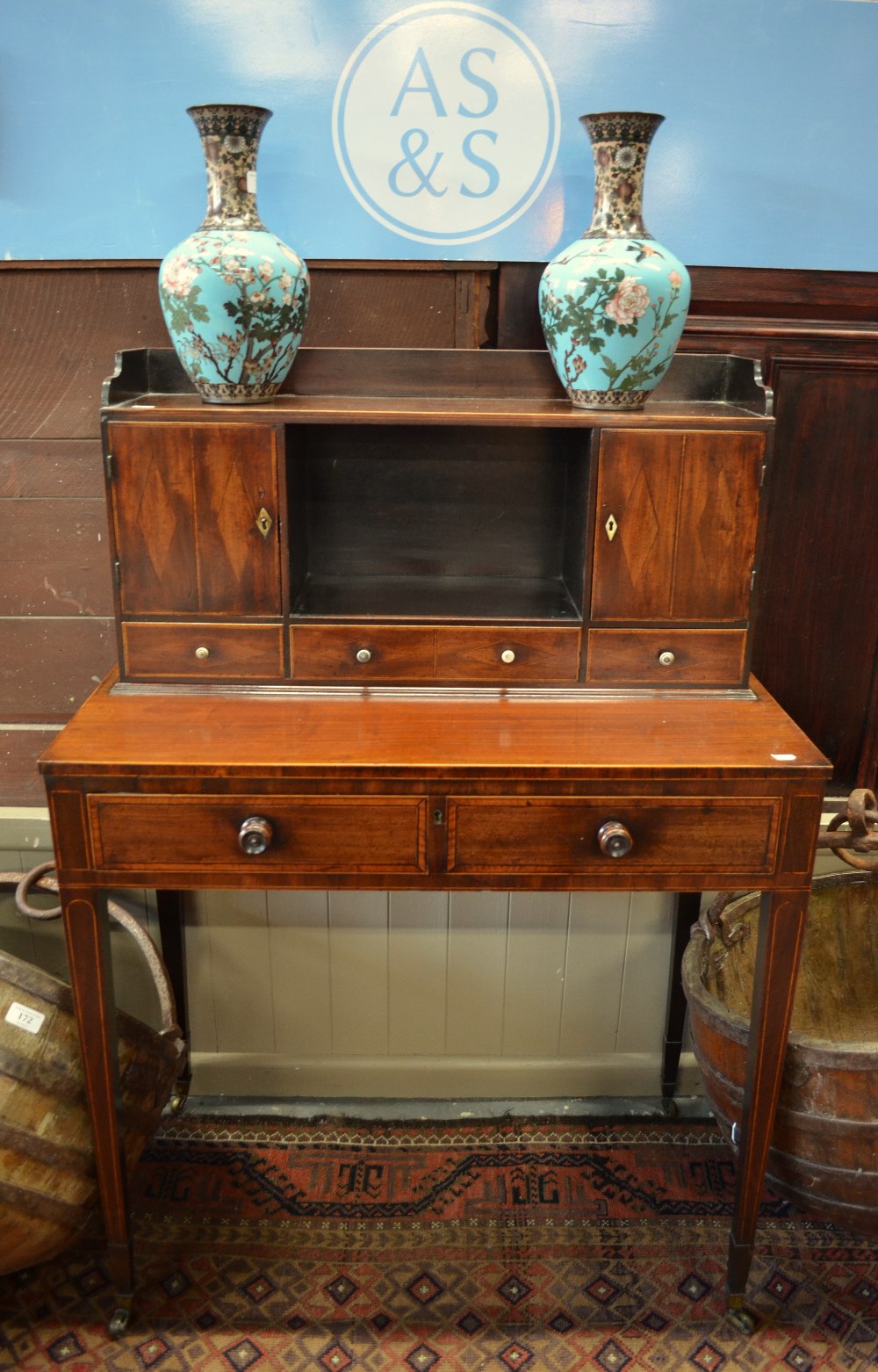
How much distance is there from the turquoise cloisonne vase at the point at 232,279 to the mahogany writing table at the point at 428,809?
21.0 inches

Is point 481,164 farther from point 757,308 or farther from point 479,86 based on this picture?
point 757,308

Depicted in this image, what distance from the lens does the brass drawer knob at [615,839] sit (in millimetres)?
1494

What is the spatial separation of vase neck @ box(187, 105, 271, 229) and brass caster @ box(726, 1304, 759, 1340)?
6.16 feet

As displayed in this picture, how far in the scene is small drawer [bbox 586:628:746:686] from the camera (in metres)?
1.71

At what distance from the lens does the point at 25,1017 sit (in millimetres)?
1729

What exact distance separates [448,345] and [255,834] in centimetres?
97

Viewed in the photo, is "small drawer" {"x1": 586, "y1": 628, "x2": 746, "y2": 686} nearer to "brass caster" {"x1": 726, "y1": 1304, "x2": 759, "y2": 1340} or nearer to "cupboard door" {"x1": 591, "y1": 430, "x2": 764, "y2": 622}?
"cupboard door" {"x1": 591, "y1": 430, "x2": 764, "y2": 622}

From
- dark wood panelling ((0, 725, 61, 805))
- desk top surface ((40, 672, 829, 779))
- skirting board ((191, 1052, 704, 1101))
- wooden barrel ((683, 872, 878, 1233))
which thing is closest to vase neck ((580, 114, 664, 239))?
desk top surface ((40, 672, 829, 779))

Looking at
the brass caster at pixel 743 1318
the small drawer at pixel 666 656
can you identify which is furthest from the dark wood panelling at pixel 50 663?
the brass caster at pixel 743 1318

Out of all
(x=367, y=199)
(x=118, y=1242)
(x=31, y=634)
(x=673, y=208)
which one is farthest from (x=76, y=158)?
(x=118, y=1242)

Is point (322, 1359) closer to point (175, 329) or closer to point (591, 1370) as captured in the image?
point (591, 1370)

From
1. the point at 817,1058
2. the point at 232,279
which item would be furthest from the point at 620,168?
the point at 817,1058

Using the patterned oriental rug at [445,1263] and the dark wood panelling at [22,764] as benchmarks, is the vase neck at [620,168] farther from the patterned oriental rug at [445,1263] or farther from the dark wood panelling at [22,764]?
the patterned oriental rug at [445,1263]

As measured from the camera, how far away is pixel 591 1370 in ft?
5.65
